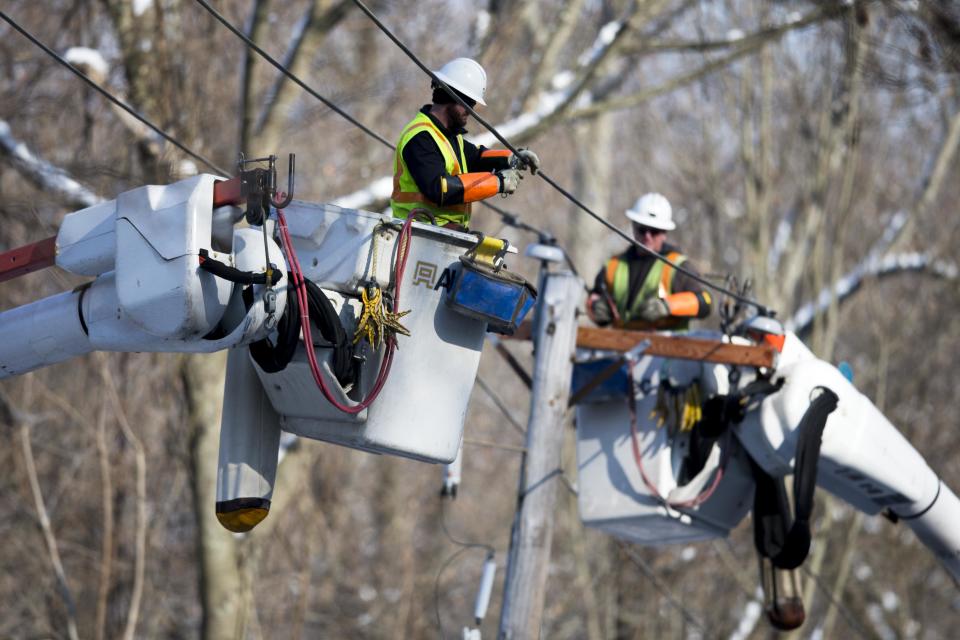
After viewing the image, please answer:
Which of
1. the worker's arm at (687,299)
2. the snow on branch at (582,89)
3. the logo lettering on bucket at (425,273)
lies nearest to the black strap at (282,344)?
the logo lettering on bucket at (425,273)

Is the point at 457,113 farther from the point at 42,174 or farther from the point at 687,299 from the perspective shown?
the point at 42,174

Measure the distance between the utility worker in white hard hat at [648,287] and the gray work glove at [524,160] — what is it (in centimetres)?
260

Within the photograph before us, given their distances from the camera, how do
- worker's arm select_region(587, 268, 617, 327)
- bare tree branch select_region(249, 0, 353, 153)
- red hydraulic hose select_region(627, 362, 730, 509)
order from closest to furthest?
red hydraulic hose select_region(627, 362, 730, 509) < worker's arm select_region(587, 268, 617, 327) < bare tree branch select_region(249, 0, 353, 153)

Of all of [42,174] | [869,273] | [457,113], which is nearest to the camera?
[457,113]

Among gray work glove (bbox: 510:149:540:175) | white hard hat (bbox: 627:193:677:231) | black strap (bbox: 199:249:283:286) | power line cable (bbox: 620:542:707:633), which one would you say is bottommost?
black strap (bbox: 199:249:283:286)

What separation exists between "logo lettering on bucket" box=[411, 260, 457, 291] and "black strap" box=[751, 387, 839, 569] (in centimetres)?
279

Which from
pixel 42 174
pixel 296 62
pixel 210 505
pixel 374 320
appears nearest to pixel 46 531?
pixel 210 505

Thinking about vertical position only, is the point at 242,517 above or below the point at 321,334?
below

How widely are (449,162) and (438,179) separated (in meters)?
0.20

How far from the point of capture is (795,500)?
337 inches

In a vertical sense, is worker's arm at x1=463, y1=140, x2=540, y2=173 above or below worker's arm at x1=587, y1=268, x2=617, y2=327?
below

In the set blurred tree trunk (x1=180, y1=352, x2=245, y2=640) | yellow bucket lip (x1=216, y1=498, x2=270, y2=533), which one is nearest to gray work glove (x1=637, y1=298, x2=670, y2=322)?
yellow bucket lip (x1=216, y1=498, x2=270, y2=533)

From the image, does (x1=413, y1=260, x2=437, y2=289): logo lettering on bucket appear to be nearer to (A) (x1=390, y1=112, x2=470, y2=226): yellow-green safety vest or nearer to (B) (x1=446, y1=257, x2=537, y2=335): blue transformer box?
(B) (x1=446, y1=257, x2=537, y2=335): blue transformer box

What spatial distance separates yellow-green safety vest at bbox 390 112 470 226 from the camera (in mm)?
6680
